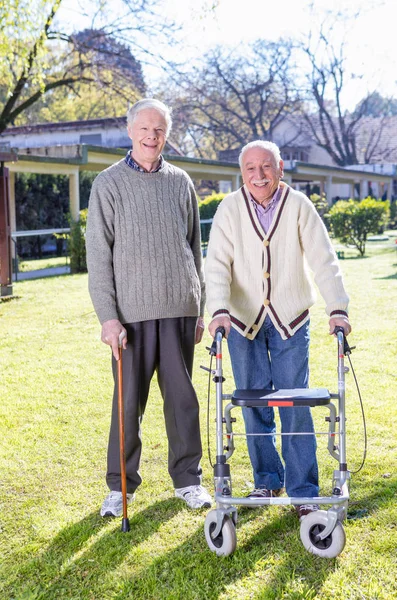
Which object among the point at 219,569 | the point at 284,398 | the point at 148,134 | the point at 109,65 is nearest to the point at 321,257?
the point at 284,398

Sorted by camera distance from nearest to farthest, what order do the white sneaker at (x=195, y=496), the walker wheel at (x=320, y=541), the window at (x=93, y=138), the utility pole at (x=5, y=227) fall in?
1. the walker wheel at (x=320, y=541)
2. the white sneaker at (x=195, y=496)
3. the utility pole at (x=5, y=227)
4. the window at (x=93, y=138)

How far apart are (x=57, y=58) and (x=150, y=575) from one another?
19.8m

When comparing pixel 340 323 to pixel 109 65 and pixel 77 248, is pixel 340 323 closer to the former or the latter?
pixel 77 248

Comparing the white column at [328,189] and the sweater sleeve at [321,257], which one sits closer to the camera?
the sweater sleeve at [321,257]

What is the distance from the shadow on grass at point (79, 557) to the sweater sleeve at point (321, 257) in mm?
1429

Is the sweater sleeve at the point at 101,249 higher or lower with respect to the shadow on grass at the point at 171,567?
higher

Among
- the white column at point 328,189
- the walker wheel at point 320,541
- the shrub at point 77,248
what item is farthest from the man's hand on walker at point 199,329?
the white column at point 328,189

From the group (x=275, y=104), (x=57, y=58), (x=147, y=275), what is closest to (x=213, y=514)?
(x=147, y=275)

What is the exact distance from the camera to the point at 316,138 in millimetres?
56000

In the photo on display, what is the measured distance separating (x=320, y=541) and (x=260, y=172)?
170 cm

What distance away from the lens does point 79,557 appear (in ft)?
11.3

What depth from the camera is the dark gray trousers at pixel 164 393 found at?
3811 mm

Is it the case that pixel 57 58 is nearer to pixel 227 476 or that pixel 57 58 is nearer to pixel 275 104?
pixel 227 476

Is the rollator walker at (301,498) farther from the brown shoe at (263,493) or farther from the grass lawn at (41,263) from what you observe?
the grass lawn at (41,263)
